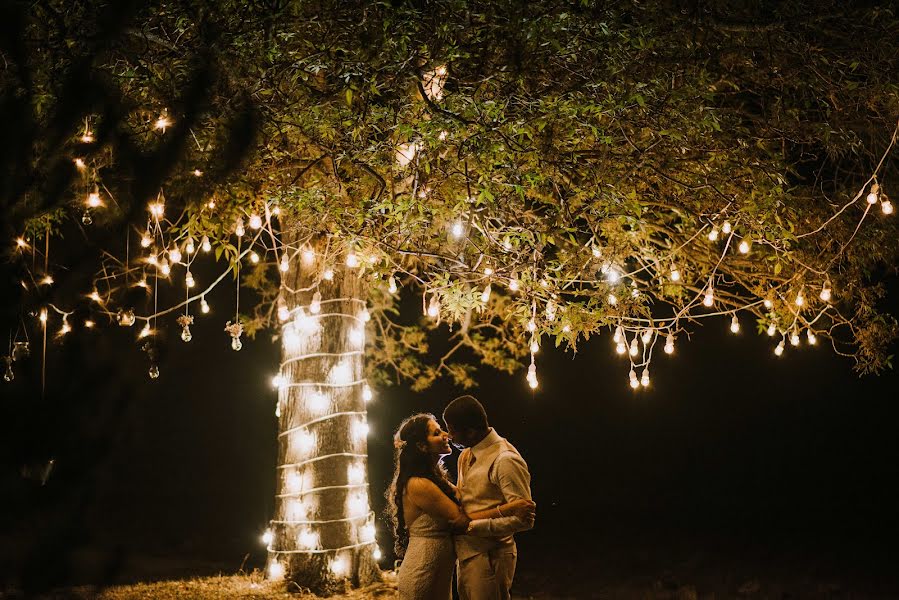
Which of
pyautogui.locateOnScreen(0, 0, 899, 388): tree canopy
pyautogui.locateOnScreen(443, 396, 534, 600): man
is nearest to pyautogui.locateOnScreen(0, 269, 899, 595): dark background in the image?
pyautogui.locateOnScreen(0, 0, 899, 388): tree canopy

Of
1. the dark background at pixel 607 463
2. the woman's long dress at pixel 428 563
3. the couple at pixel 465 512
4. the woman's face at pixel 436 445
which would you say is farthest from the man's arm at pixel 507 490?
the dark background at pixel 607 463

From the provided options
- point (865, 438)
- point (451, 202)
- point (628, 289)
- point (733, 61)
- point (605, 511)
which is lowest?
point (605, 511)

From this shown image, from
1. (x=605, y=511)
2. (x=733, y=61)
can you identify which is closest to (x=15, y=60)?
(x=733, y=61)

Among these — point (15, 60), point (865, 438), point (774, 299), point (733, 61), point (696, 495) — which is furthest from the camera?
point (696, 495)

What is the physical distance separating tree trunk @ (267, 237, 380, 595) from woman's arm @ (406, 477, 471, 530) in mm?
2610

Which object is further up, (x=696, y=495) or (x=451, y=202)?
(x=451, y=202)

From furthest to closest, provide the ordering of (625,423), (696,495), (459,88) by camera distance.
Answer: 1. (625,423)
2. (696,495)
3. (459,88)

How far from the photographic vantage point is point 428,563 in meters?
3.99

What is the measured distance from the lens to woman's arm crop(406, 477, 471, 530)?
13.0ft

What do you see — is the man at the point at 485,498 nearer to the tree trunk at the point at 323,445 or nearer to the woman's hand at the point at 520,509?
the woman's hand at the point at 520,509

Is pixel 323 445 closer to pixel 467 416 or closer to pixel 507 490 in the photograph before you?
pixel 467 416

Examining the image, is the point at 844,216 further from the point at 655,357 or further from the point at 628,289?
the point at 655,357

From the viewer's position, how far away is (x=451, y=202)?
223 inches

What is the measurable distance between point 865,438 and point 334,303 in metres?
9.77
